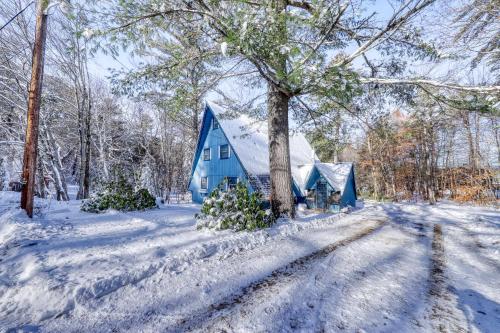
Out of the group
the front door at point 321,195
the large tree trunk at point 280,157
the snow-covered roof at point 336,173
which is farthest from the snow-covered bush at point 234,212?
the front door at point 321,195

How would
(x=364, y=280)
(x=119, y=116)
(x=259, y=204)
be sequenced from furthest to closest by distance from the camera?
(x=119, y=116) → (x=259, y=204) → (x=364, y=280)

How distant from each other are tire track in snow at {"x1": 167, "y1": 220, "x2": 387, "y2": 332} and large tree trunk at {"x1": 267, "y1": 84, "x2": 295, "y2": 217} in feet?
8.85

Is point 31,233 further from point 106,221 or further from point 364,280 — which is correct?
point 364,280

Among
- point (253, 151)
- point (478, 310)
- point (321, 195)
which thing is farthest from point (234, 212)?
point (321, 195)

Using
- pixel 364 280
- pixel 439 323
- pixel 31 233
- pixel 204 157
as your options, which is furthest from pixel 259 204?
pixel 204 157

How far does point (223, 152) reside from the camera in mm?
15984

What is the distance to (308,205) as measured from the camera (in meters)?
15.6

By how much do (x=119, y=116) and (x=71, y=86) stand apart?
7.80m

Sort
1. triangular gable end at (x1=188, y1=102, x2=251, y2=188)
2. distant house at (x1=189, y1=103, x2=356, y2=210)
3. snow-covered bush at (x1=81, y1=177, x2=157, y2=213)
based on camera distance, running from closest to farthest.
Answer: snow-covered bush at (x1=81, y1=177, x2=157, y2=213) < distant house at (x1=189, y1=103, x2=356, y2=210) < triangular gable end at (x1=188, y1=102, x2=251, y2=188)

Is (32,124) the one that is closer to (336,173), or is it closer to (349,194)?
(336,173)

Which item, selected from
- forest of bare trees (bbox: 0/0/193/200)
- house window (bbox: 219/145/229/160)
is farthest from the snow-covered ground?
house window (bbox: 219/145/229/160)

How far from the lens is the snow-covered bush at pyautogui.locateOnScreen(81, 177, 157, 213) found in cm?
821

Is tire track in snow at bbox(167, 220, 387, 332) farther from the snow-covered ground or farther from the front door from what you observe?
the front door

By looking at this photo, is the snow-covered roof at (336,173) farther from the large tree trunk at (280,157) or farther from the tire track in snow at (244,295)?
the tire track in snow at (244,295)
